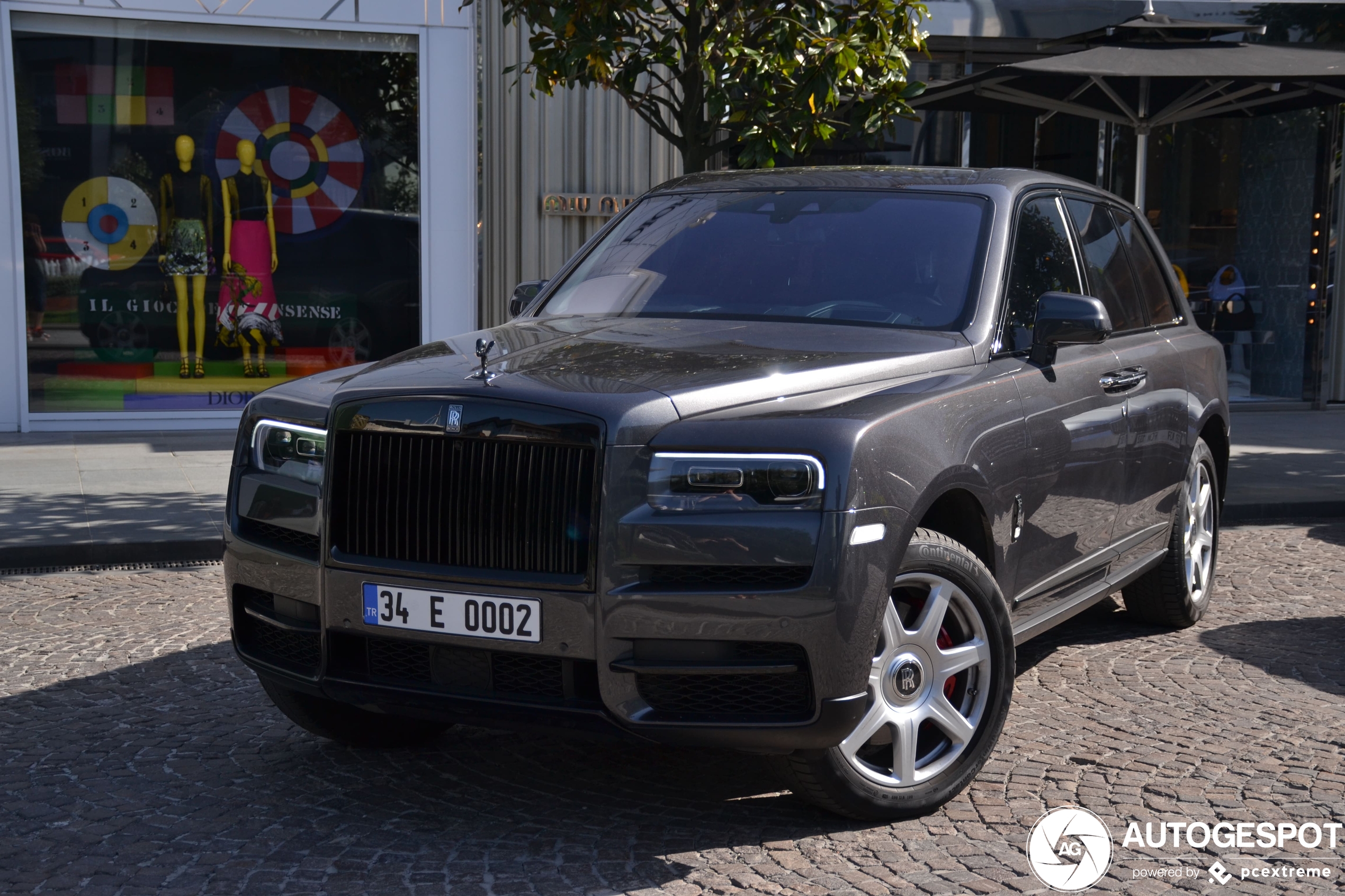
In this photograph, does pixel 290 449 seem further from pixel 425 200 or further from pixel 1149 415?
pixel 425 200

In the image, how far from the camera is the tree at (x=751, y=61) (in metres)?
8.12

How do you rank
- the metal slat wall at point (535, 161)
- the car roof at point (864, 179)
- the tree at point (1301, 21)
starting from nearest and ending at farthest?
the car roof at point (864, 179)
the metal slat wall at point (535, 161)
the tree at point (1301, 21)

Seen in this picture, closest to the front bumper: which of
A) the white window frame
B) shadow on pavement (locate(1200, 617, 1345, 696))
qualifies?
shadow on pavement (locate(1200, 617, 1345, 696))

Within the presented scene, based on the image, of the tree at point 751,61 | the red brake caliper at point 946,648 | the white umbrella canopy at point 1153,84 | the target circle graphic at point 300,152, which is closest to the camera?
the red brake caliper at point 946,648

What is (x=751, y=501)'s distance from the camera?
11.1ft

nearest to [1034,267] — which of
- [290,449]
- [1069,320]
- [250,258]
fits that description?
[1069,320]

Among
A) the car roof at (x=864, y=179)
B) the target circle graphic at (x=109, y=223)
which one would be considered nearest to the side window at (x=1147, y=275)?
the car roof at (x=864, y=179)

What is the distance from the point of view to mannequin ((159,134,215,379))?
503 inches

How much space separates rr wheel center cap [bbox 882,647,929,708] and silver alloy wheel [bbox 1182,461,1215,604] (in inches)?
102

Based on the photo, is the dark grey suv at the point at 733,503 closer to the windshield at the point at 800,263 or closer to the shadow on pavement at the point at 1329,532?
the windshield at the point at 800,263

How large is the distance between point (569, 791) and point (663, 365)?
1249 mm

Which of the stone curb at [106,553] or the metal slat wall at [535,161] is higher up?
the metal slat wall at [535,161]

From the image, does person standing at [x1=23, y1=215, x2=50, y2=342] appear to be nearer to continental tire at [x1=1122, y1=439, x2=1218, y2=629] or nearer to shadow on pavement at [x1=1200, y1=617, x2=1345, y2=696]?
continental tire at [x1=1122, y1=439, x2=1218, y2=629]

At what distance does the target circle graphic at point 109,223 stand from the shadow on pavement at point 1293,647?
992cm
